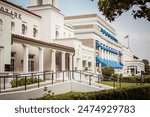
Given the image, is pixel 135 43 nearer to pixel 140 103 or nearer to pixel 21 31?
pixel 140 103

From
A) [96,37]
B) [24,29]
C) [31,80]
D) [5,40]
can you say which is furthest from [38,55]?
[96,37]

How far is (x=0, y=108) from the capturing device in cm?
670

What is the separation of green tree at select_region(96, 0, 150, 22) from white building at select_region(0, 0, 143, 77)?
5.14m

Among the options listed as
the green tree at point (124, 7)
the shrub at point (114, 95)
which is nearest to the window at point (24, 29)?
the shrub at point (114, 95)

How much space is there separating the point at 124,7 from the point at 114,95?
3.10 metres

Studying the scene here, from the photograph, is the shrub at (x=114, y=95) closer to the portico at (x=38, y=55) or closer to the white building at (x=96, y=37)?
the portico at (x=38, y=55)

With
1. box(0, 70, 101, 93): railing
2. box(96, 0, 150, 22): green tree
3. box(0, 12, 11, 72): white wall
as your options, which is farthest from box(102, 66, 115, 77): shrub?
box(96, 0, 150, 22): green tree

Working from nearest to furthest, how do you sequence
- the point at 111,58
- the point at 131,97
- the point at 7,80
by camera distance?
the point at 131,97
the point at 7,80
the point at 111,58

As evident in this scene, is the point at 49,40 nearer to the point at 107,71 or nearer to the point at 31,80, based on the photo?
the point at 107,71

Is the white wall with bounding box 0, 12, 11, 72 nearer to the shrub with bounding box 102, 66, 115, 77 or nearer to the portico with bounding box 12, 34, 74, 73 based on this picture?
the portico with bounding box 12, 34, 74, 73

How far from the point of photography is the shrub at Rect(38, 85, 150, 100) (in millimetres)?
7681

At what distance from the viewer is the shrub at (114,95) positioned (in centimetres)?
768

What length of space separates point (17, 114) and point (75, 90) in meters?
8.50

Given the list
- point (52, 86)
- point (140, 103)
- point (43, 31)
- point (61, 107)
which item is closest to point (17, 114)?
point (61, 107)
